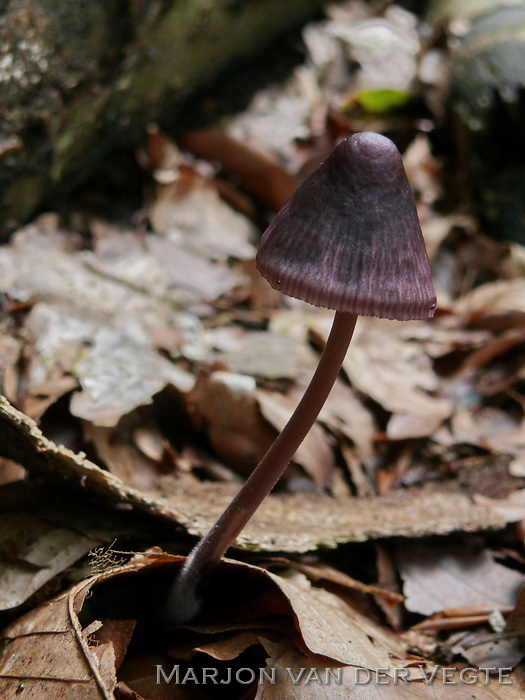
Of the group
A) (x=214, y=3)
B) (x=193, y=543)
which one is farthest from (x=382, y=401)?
(x=214, y=3)

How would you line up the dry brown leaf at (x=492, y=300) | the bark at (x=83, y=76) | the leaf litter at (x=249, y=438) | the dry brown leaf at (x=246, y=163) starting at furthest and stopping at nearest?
the dry brown leaf at (x=246, y=163) → the dry brown leaf at (x=492, y=300) → the bark at (x=83, y=76) → the leaf litter at (x=249, y=438)

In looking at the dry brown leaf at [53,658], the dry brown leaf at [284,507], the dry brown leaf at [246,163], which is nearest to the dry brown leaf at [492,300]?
the dry brown leaf at [246,163]

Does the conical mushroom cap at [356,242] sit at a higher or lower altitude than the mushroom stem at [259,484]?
higher

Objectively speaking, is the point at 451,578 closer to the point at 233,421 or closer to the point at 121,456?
the point at 233,421

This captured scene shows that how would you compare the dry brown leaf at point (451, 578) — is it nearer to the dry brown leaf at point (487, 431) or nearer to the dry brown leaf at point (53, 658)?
the dry brown leaf at point (487, 431)

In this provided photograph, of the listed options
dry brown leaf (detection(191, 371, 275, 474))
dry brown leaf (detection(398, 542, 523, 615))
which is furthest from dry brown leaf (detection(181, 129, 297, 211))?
dry brown leaf (detection(398, 542, 523, 615))

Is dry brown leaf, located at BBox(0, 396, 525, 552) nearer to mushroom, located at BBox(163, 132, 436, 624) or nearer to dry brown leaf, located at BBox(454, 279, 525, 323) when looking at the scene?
mushroom, located at BBox(163, 132, 436, 624)
